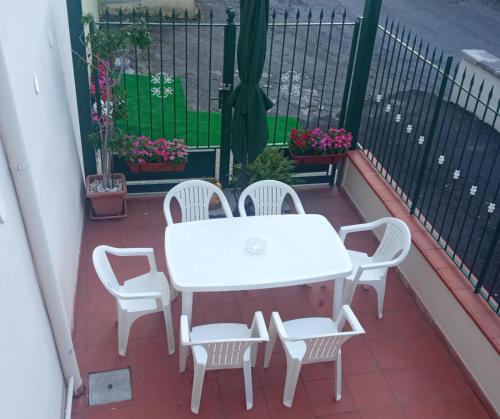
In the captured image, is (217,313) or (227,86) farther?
(227,86)

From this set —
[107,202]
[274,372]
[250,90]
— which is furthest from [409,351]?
[107,202]

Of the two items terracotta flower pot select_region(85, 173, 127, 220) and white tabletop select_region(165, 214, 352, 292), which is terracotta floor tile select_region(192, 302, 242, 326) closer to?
white tabletop select_region(165, 214, 352, 292)

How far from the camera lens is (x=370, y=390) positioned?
4.48 m

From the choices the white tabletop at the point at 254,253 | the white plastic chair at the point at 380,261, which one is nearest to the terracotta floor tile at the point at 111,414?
the white tabletop at the point at 254,253

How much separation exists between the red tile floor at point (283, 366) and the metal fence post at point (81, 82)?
1201 mm

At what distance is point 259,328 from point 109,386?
131 centimetres

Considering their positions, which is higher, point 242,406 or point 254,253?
point 254,253

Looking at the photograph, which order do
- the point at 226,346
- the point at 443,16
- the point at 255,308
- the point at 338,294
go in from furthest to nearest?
the point at 443,16
the point at 255,308
the point at 338,294
the point at 226,346

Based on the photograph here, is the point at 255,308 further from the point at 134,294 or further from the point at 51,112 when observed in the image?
the point at 51,112

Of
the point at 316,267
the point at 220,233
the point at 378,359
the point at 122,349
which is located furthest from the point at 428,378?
the point at 122,349

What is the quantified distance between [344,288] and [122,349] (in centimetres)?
188

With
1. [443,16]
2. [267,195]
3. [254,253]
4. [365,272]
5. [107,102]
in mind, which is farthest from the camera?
[443,16]

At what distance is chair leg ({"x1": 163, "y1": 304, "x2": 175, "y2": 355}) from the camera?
439 centimetres

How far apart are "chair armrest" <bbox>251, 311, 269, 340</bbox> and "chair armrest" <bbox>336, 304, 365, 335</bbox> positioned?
587mm
